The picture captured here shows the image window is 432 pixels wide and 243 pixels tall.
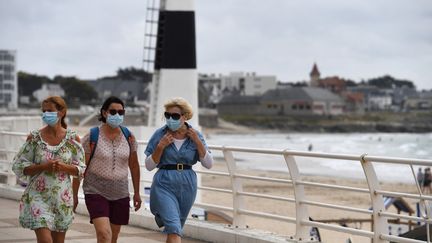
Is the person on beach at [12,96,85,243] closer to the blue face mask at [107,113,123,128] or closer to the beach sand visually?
the blue face mask at [107,113,123,128]

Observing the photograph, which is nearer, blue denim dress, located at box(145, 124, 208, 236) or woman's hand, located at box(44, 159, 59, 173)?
woman's hand, located at box(44, 159, 59, 173)

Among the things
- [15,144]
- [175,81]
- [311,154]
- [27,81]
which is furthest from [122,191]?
[27,81]

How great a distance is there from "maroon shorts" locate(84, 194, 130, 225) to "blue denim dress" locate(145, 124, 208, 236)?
285 mm

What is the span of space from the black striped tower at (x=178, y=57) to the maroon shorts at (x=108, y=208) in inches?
538

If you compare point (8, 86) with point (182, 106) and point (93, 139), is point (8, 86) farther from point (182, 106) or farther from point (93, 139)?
point (182, 106)

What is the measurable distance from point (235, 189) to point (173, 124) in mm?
2836

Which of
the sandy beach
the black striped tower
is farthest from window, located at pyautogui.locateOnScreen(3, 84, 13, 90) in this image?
the black striped tower

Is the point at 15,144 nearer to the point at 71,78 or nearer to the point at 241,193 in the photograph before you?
the point at 241,193

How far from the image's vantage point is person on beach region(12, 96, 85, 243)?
6715mm

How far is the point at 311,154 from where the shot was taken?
8617 mm

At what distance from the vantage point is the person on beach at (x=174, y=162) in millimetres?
7090

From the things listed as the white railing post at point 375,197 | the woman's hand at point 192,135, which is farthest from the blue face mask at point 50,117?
the white railing post at point 375,197

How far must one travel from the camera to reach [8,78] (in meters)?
176

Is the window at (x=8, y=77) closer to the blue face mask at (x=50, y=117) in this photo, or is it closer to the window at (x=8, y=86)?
the window at (x=8, y=86)
